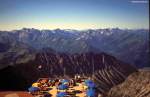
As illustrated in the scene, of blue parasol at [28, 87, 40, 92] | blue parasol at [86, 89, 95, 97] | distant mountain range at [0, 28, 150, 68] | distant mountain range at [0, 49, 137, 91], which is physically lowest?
blue parasol at [86, 89, 95, 97]

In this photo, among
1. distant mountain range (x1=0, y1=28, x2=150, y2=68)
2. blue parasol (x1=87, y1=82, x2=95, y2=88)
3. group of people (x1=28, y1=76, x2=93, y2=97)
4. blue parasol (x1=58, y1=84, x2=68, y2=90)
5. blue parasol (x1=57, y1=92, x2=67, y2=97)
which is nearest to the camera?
blue parasol (x1=57, y1=92, x2=67, y2=97)

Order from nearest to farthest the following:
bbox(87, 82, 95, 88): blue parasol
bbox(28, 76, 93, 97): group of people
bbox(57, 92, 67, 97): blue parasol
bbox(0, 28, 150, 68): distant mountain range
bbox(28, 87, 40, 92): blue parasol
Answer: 1. bbox(57, 92, 67, 97): blue parasol
2. bbox(28, 87, 40, 92): blue parasol
3. bbox(28, 76, 93, 97): group of people
4. bbox(87, 82, 95, 88): blue parasol
5. bbox(0, 28, 150, 68): distant mountain range

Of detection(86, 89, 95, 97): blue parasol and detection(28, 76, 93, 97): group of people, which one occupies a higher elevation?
detection(28, 76, 93, 97): group of people

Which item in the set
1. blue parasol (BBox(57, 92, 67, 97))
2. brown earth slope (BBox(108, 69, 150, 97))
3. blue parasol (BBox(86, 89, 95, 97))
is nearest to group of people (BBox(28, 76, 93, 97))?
blue parasol (BBox(57, 92, 67, 97))

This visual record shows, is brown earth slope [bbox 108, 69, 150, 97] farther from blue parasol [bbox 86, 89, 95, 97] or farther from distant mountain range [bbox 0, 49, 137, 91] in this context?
blue parasol [bbox 86, 89, 95, 97]

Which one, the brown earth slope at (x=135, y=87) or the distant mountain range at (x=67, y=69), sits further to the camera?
the brown earth slope at (x=135, y=87)

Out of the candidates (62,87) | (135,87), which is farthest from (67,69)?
(135,87)

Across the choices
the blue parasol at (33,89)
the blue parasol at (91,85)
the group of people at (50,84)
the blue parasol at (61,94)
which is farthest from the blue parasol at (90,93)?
the blue parasol at (33,89)

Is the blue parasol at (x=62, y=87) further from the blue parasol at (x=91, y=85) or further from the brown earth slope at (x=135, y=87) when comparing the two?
the brown earth slope at (x=135, y=87)

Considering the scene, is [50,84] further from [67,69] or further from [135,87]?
[135,87]
